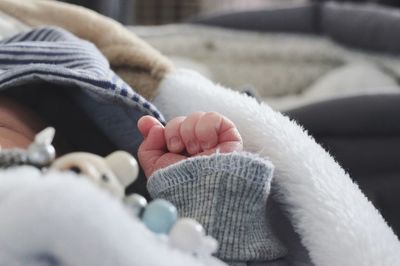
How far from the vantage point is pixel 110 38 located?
0.69 m

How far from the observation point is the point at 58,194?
0.25 metres

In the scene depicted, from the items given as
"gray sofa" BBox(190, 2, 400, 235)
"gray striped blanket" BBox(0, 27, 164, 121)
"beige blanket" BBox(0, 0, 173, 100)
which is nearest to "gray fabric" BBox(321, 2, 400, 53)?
"gray sofa" BBox(190, 2, 400, 235)

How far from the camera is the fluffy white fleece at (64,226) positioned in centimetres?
25

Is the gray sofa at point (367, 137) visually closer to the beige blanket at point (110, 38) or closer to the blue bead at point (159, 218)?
the beige blanket at point (110, 38)

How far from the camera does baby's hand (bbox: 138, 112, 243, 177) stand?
0.42 m

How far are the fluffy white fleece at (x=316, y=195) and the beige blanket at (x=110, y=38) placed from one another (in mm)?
133

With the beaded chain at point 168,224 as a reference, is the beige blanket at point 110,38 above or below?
below

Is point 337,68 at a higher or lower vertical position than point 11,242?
lower

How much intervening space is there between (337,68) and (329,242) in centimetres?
107

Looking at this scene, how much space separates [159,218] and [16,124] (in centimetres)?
22

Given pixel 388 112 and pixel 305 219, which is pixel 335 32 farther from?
pixel 305 219

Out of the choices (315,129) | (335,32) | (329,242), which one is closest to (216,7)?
(335,32)

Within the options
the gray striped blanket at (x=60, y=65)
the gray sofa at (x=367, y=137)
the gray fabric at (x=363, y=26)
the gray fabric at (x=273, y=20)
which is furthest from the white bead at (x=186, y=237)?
the gray fabric at (x=273, y=20)

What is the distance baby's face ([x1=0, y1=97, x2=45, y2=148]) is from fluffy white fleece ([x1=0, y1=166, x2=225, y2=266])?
156mm
